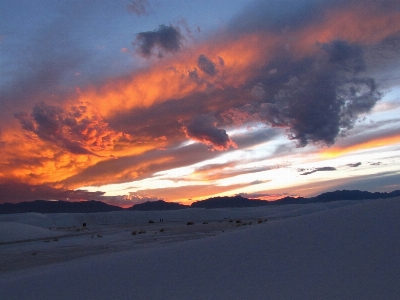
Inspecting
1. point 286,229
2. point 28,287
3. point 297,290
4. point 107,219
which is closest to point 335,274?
point 297,290

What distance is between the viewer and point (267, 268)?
388 inches

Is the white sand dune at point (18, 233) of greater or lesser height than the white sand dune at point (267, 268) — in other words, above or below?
above

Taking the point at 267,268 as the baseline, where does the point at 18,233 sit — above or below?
above

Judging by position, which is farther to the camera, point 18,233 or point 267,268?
point 18,233

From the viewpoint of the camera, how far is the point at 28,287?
11883mm

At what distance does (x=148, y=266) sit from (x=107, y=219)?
3140 inches

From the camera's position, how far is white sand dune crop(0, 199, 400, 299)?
7910 millimetres

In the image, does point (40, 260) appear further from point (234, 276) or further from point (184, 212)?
point (184, 212)

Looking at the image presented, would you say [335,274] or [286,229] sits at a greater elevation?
[286,229]

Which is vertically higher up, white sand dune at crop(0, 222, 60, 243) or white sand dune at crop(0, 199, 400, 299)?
white sand dune at crop(0, 222, 60, 243)

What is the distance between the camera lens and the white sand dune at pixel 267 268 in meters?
7.91

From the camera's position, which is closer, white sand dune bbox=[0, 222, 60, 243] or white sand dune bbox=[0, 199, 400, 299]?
white sand dune bbox=[0, 199, 400, 299]

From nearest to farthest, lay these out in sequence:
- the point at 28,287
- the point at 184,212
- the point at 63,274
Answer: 1. the point at 28,287
2. the point at 63,274
3. the point at 184,212

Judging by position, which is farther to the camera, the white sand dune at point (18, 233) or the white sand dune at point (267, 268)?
the white sand dune at point (18, 233)
